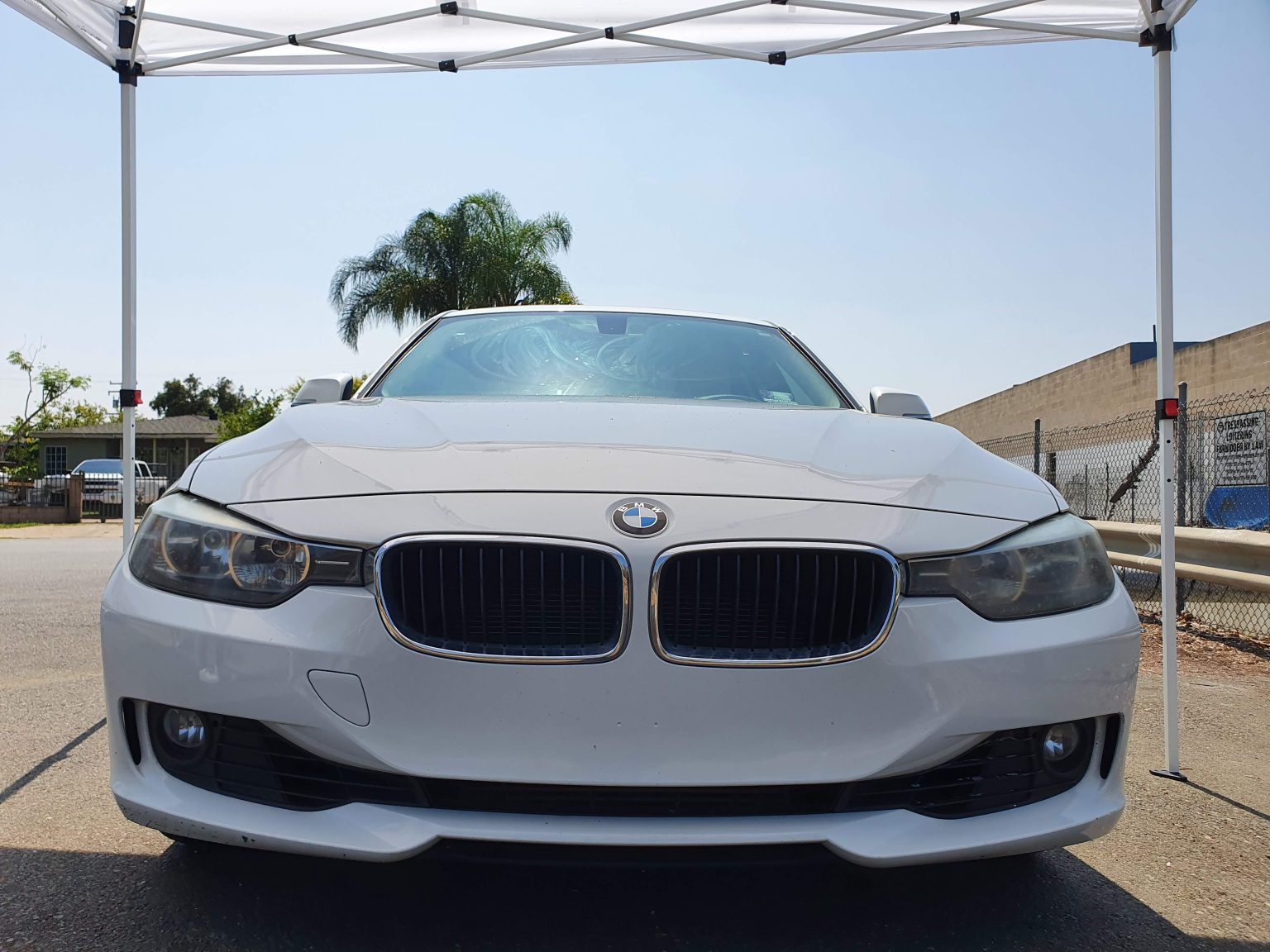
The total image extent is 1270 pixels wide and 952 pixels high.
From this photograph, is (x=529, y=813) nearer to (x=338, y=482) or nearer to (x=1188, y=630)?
(x=338, y=482)

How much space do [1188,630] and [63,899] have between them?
651cm

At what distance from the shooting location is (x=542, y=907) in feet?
7.24

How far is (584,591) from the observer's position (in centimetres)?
185

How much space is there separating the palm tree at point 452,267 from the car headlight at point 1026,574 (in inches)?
1138

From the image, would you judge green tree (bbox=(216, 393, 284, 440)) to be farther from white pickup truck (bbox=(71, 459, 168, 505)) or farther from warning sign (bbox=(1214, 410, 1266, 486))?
warning sign (bbox=(1214, 410, 1266, 486))

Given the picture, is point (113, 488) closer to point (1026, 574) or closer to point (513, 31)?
point (513, 31)

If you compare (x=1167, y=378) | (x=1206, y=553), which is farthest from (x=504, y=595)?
(x=1206, y=553)

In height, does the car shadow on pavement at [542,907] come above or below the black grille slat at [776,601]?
below

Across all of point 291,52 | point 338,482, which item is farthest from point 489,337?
point 291,52

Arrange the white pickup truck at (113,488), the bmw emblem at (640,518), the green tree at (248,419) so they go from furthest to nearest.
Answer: the green tree at (248,419)
the white pickup truck at (113,488)
the bmw emblem at (640,518)

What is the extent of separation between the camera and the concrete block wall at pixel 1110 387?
14.5 meters

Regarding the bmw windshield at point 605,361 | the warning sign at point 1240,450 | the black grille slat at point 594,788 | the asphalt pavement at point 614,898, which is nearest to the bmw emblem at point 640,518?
the black grille slat at point 594,788

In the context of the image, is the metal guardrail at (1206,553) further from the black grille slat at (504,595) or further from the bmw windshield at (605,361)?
the black grille slat at (504,595)

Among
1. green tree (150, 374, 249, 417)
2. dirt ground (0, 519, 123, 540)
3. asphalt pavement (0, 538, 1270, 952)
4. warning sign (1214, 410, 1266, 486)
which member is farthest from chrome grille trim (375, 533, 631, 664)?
green tree (150, 374, 249, 417)
